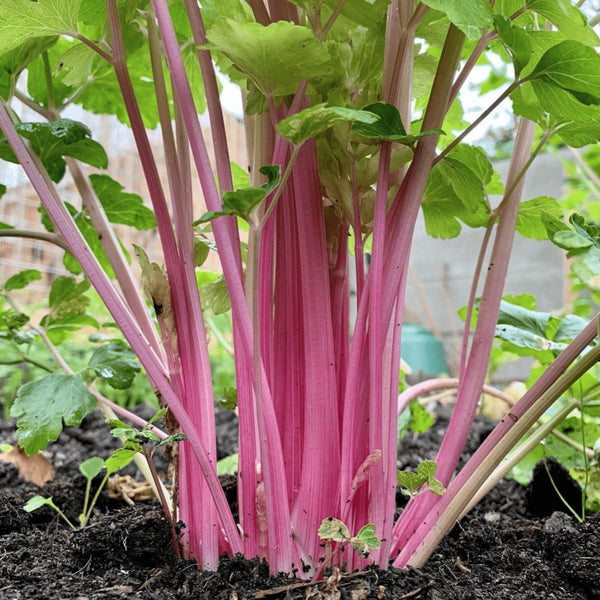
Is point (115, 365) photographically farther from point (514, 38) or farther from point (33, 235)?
point (514, 38)

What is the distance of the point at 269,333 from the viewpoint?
731mm

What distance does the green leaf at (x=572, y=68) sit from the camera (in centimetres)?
58

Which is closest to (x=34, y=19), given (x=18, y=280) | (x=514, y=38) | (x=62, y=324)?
(x=514, y=38)

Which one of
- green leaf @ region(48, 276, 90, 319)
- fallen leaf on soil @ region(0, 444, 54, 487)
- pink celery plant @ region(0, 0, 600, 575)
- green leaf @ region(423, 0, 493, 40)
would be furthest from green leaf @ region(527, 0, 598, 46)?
fallen leaf on soil @ region(0, 444, 54, 487)

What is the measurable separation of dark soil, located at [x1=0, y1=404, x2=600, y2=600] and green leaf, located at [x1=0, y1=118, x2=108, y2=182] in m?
0.48

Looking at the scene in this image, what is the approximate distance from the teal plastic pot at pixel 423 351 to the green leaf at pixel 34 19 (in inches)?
118

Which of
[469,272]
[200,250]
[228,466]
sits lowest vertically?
[228,466]

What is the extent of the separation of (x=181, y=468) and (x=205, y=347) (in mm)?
149

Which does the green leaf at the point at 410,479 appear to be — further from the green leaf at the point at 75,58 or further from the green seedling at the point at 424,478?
the green leaf at the point at 75,58

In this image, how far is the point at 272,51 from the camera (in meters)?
0.54

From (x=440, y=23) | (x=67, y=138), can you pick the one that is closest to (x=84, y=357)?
(x=67, y=138)

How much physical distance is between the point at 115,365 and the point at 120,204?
0.89 feet

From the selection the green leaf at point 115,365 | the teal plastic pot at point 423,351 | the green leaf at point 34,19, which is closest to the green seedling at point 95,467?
the green leaf at point 115,365

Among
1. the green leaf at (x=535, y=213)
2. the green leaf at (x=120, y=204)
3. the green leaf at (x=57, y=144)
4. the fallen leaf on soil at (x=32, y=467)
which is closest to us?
the green leaf at (x=57, y=144)
